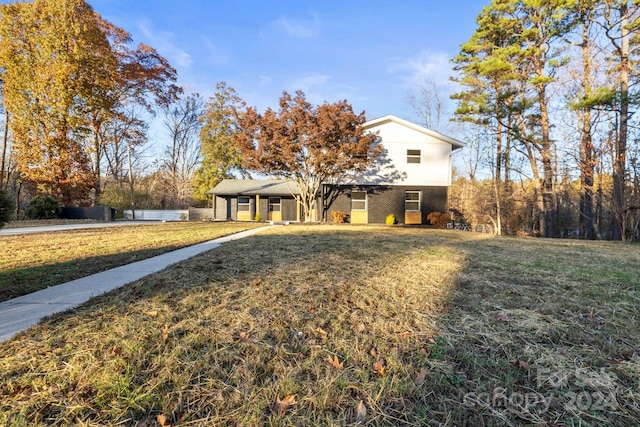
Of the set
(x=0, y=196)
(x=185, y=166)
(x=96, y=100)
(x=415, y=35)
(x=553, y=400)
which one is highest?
(x=415, y=35)

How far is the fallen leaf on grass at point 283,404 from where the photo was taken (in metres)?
1.44

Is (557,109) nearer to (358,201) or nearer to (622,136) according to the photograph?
(622,136)

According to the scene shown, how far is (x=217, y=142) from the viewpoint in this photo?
27406 mm

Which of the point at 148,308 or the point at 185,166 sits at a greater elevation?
the point at 185,166

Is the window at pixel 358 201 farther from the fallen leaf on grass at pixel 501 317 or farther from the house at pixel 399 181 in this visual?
the fallen leaf on grass at pixel 501 317

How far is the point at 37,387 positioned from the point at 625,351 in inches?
143

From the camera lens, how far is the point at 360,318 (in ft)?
8.37

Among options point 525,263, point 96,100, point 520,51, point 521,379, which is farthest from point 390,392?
point 96,100

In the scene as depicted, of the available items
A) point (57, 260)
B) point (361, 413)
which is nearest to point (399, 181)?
point (57, 260)

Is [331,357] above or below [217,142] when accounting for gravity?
below

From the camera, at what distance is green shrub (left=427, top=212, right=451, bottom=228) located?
53.7ft

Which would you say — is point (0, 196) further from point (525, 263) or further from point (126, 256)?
point (525, 263)

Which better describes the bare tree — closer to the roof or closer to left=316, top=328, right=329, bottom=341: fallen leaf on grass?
the roof

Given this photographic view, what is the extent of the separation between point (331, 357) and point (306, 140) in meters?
13.7
